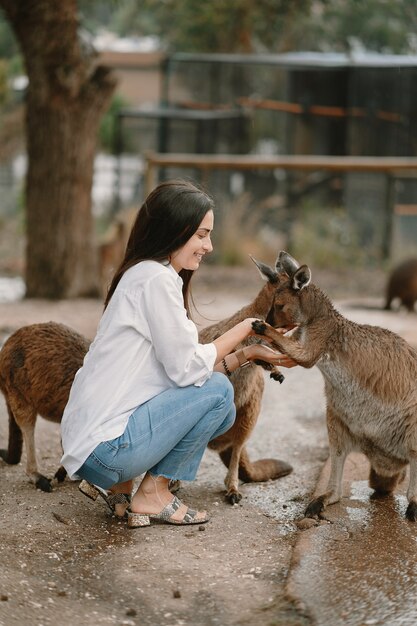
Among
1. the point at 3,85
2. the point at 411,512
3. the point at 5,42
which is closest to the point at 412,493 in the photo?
the point at 411,512

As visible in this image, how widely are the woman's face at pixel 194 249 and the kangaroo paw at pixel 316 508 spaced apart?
46.6 inches

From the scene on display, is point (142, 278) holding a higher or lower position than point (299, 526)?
higher

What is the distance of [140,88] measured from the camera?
25.5 meters

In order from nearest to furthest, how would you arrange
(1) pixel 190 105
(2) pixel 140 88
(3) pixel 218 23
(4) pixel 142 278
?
(4) pixel 142 278 → (1) pixel 190 105 → (3) pixel 218 23 → (2) pixel 140 88

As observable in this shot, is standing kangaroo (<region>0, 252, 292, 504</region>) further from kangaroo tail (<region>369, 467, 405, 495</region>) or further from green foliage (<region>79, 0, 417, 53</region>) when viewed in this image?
green foliage (<region>79, 0, 417, 53</region>)

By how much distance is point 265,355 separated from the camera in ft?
14.3

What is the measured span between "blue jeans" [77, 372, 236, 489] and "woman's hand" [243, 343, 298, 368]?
215 mm

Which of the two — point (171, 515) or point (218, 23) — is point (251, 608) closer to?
point (171, 515)

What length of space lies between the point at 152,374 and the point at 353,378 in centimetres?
94

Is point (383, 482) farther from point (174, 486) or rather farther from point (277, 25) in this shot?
point (277, 25)

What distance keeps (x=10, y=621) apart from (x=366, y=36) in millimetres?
18929

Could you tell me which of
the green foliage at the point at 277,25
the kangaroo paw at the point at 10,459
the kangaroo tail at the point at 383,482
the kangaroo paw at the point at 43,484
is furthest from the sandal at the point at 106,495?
the green foliage at the point at 277,25

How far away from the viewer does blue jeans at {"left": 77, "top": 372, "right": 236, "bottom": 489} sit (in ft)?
13.2

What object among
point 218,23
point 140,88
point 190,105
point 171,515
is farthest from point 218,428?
point 140,88
